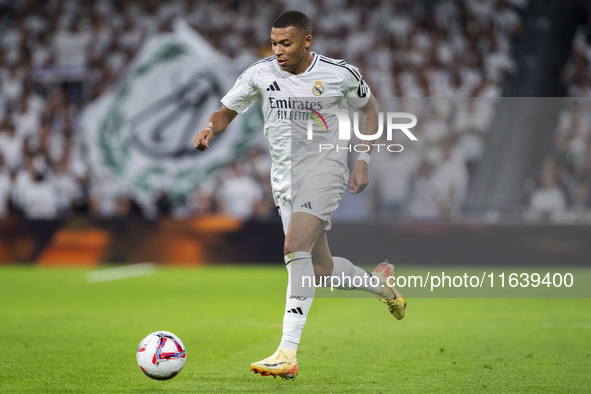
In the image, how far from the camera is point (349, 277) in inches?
217

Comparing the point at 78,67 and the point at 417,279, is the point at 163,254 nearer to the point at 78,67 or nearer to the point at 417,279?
the point at 417,279

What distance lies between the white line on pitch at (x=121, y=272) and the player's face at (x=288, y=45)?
7831 millimetres

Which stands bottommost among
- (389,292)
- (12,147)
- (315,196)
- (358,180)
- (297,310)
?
(297,310)

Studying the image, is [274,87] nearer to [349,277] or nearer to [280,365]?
[349,277]

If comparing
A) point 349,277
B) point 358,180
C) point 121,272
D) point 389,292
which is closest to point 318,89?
point 358,180

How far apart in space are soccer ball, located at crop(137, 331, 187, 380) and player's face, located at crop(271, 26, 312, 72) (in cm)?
193

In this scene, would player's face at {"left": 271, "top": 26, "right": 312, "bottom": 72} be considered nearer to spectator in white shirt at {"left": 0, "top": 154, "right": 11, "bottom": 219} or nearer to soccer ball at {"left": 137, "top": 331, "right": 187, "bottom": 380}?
soccer ball at {"left": 137, "top": 331, "right": 187, "bottom": 380}

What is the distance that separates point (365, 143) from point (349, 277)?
0.95 metres

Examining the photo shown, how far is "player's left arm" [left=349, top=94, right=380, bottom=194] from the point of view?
5.16 m

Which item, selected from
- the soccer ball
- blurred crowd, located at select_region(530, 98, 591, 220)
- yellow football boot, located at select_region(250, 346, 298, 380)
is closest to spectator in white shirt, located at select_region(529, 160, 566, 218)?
blurred crowd, located at select_region(530, 98, 591, 220)

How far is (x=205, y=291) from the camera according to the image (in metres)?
10.7

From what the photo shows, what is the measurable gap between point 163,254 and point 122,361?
856 cm

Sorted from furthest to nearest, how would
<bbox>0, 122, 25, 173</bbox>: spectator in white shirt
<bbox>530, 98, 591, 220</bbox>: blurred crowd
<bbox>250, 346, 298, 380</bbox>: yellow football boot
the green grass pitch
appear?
<bbox>0, 122, 25, 173</bbox>: spectator in white shirt, <bbox>530, 98, 591, 220</bbox>: blurred crowd, the green grass pitch, <bbox>250, 346, 298, 380</bbox>: yellow football boot

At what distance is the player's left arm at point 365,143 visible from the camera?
516 cm
